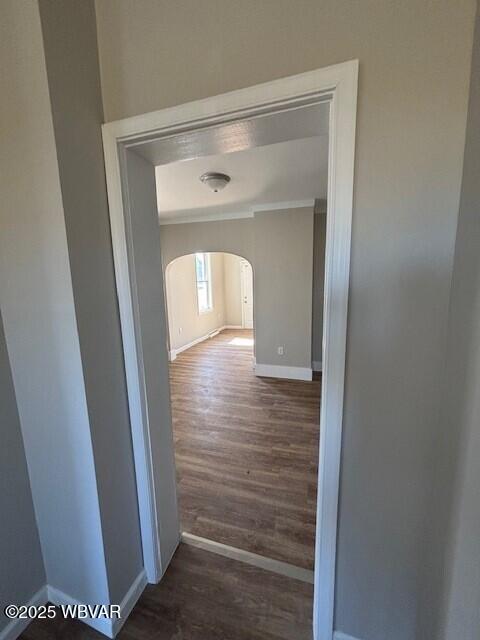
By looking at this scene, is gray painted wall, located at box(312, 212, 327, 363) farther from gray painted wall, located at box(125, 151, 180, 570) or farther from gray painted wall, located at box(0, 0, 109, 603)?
gray painted wall, located at box(0, 0, 109, 603)

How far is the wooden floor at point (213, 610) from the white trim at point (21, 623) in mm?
31

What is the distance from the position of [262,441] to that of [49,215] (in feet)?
7.94

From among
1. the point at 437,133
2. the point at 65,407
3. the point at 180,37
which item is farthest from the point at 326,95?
the point at 65,407

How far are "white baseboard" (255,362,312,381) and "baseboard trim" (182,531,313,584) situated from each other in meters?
2.72

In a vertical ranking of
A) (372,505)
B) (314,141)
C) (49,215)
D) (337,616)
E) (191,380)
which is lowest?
(191,380)

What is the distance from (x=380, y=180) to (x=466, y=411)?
652mm

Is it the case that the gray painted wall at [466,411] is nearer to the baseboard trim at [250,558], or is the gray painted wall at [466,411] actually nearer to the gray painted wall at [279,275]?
the baseboard trim at [250,558]

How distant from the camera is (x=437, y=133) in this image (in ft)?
2.32

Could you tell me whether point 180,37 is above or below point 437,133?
above

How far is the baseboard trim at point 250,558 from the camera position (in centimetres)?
138

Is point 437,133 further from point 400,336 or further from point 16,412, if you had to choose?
point 16,412

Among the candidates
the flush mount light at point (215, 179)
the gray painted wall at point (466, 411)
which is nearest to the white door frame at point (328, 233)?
the gray painted wall at point (466, 411)

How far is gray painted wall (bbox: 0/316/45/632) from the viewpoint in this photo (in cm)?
107

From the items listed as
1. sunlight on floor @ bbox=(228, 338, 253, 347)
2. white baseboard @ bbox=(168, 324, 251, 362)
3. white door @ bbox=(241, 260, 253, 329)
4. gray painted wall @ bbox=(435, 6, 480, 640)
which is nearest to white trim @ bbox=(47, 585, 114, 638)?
gray painted wall @ bbox=(435, 6, 480, 640)
